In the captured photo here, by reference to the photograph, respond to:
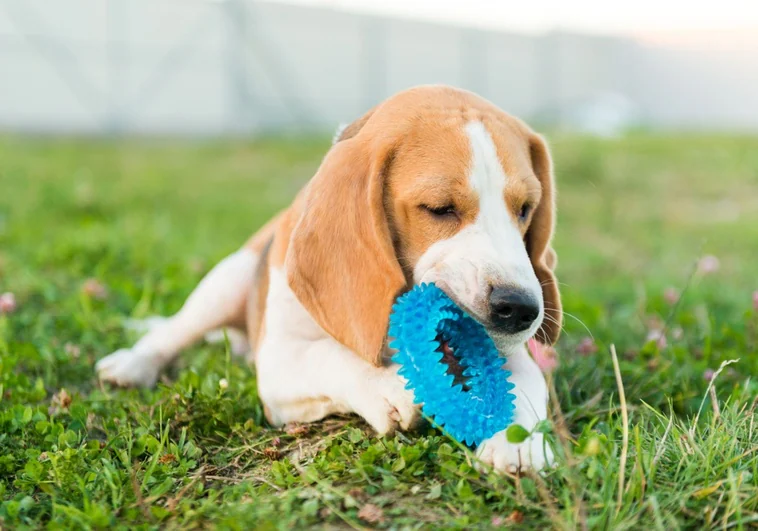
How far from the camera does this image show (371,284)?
129 inches

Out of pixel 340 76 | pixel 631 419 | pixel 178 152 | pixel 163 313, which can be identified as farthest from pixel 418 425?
pixel 340 76

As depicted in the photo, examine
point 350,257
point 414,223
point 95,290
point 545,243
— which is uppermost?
point 414,223

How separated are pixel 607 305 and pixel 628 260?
2573 mm

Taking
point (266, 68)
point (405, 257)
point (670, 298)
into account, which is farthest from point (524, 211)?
point (266, 68)

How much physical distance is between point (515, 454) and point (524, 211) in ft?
3.69

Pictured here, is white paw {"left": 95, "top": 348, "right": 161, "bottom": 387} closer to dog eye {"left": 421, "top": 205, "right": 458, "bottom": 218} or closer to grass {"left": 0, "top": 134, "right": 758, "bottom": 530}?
grass {"left": 0, "top": 134, "right": 758, "bottom": 530}

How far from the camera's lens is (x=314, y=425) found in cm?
359

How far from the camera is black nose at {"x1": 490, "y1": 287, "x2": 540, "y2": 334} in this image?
9.84 ft

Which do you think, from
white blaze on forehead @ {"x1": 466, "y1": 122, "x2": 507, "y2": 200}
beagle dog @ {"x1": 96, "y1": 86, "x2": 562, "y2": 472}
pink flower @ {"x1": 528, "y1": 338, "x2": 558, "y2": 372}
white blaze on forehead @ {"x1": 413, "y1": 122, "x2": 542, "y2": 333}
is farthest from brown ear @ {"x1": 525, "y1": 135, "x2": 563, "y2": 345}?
white blaze on forehead @ {"x1": 466, "y1": 122, "x2": 507, "y2": 200}

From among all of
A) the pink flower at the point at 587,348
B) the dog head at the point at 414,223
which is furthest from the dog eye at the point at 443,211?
the pink flower at the point at 587,348

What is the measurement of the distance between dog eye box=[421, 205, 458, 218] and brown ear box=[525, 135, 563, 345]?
62 centimetres

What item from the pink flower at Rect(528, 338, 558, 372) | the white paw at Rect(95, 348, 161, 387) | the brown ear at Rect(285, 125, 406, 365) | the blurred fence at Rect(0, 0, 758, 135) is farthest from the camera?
the blurred fence at Rect(0, 0, 758, 135)

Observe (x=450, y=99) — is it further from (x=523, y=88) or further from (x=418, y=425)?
(x=523, y=88)

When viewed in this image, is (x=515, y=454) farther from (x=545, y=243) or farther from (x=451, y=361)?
(x=545, y=243)
